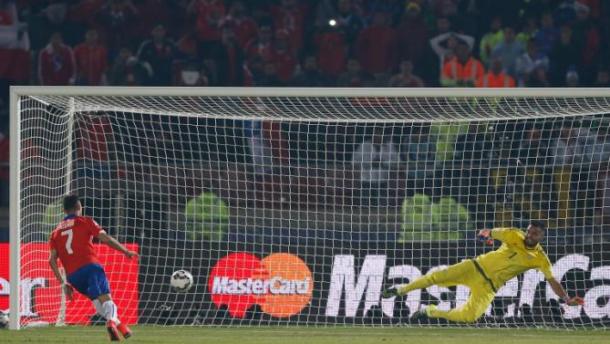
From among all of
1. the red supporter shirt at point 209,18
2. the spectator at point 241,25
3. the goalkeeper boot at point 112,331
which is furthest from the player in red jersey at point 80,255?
the red supporter shirt at point 209,18

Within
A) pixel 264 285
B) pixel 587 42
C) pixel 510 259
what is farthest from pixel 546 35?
pixel 510 259

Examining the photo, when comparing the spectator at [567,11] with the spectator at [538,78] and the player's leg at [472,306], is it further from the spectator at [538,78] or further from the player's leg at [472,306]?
the player's leg at [472,306]

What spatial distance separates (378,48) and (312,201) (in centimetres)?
510

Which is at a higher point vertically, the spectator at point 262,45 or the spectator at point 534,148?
the spectator at point 262,45

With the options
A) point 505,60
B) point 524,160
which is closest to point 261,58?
point 505,60

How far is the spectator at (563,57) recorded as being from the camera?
61.7 ft

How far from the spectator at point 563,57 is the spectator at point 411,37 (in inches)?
74.5

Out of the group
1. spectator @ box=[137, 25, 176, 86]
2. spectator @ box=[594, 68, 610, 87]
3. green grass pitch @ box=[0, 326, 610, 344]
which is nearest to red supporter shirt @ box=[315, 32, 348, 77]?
spectator @ box=[137, 25, 176, 86]

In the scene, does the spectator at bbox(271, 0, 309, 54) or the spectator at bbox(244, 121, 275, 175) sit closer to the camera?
the spectator at bbox(244, 121, 275, 175)

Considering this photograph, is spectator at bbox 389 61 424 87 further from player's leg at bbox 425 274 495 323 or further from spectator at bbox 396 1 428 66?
player's leg at bbox 425 274 495 323

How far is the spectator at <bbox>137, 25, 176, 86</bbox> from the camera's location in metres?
19.4

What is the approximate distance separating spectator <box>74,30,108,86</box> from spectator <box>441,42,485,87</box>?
5.09 metres

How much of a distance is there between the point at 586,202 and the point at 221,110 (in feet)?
13.8

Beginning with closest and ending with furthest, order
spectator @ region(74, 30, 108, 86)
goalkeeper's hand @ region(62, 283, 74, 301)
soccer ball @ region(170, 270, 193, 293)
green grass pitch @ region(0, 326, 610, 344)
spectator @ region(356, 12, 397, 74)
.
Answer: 1. goalkeeper's hand @ region(62, 283, 74, 301)
2. green grass pitch @ region(0, 326, 610, 344)
3. soccer ball @ region(170, 270, 193, 293)
4. spectator @ region(356, 12, 397, 74)
5. spectator @ region(74, 30, 108, 86)
